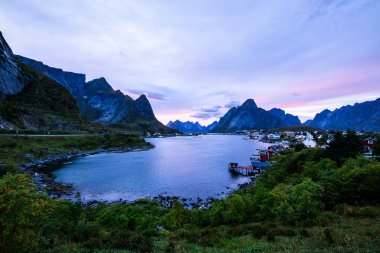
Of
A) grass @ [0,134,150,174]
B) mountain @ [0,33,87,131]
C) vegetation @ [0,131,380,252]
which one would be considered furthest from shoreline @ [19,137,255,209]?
mountain @ [0,33,87,131]

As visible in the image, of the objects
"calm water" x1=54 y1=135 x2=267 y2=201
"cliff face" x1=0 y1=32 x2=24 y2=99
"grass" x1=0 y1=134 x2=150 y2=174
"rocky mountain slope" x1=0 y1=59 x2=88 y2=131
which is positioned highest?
"cliff face" x1=0 y1=32 x2=24 y2=99

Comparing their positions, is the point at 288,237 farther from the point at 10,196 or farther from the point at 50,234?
the point at 50,234

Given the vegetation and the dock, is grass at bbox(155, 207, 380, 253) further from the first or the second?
the dock

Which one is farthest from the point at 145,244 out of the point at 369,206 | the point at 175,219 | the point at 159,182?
the point at 159,182

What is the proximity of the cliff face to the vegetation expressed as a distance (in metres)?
160

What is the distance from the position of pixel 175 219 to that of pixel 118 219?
5.20m

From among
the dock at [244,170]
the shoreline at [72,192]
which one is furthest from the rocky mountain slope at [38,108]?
the dock at [244,170]

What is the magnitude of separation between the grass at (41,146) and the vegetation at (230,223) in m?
39.1

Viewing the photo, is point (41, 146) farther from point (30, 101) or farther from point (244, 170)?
point (30, 101)

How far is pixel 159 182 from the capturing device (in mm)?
53062

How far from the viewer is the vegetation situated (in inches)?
359

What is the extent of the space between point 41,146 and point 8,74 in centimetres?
9047

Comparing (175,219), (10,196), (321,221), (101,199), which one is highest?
(10,196)

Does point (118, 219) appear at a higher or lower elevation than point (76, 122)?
lower
